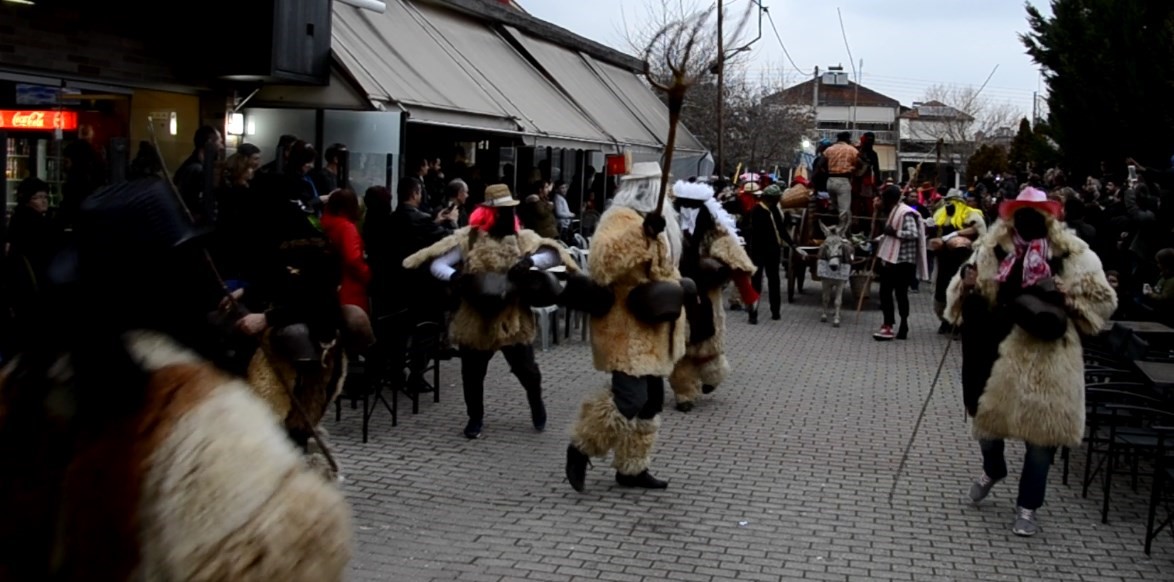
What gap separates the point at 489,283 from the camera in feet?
28.3

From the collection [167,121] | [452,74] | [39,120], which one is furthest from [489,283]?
[452,74]

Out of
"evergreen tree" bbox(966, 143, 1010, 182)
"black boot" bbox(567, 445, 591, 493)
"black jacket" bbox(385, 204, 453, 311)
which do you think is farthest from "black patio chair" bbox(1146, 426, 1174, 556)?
"evergreen tree" bbox(966, 143, 1010, 182)

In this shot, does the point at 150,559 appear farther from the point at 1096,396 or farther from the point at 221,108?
the point at 221,108

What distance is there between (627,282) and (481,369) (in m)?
1.93

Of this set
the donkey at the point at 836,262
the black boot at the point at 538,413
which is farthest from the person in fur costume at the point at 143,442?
the donkey at the point at 836,262

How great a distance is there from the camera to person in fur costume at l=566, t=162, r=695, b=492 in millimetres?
7297

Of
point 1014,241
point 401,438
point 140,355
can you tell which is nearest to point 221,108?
point 401,438

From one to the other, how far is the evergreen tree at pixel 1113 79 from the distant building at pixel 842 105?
18.9 meters

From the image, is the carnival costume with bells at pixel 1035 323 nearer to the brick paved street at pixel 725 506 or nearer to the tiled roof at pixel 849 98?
the brick paved street at pixel 725 506

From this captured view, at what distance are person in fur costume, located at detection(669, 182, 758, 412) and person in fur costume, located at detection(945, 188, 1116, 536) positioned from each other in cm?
270

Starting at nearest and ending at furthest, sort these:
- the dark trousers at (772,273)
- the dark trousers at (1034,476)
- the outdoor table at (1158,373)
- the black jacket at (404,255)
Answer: the dark trousers at (1034,476) → the outdoor table at (1158,373) → the black jacket at (404,255) → the dark trousers at (772,273)

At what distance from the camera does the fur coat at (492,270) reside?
8773mm

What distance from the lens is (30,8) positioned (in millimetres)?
10867

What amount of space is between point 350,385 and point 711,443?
2881 millimetres
